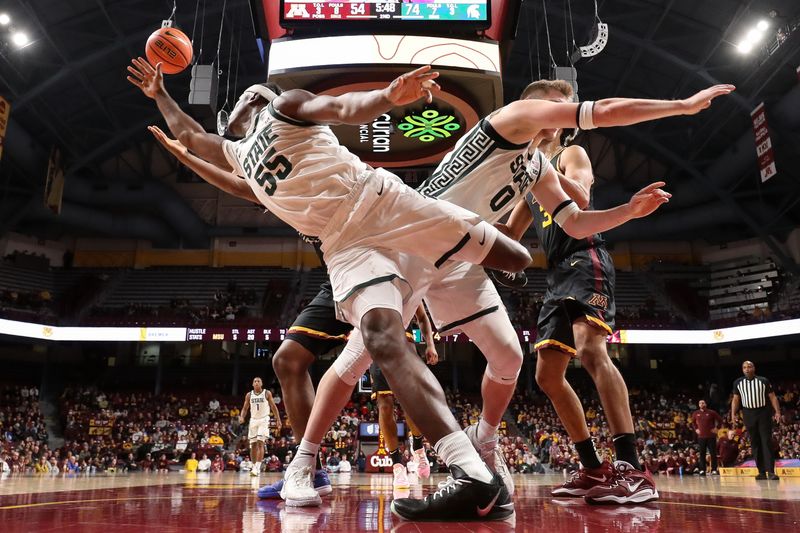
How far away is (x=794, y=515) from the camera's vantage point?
2.21m

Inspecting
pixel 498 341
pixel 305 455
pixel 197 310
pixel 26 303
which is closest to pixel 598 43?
pixel 498 341

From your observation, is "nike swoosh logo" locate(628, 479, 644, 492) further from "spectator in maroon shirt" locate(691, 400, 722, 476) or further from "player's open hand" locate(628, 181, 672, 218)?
"spectator in maroon shirt" locate(691, 400, 722, 476)

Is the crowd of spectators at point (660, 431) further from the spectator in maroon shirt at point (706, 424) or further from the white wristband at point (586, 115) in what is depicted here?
the white wristband at point (586, 115)

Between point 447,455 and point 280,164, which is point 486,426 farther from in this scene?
point 280,164

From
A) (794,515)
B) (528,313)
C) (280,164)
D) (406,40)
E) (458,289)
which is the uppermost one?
(406,40)

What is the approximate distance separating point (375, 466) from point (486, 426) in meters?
11.3

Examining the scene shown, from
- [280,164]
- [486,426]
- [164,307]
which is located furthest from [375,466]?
[164,307]

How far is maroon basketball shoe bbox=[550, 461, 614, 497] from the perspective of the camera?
2.66 meters

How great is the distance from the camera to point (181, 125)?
2820 mm

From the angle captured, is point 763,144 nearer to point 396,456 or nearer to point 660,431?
point 660,431

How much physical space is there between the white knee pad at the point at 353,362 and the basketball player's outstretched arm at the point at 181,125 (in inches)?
41.5

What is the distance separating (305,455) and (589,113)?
69.8 inches

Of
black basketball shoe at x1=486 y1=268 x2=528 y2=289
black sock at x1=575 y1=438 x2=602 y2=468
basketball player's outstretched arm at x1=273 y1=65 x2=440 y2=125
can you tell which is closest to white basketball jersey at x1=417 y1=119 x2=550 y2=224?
black basketball shoe at x1=486 y1=268 x2=528 y2=289

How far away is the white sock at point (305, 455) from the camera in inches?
99.5
